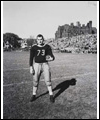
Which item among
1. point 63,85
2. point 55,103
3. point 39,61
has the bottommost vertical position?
point 55,103

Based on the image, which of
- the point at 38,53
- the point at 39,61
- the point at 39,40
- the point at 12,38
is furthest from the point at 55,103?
the point at 12,38

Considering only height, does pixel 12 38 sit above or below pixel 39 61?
above

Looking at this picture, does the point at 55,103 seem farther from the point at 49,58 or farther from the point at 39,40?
the point at 39,40

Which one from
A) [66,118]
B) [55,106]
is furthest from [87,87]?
[66,118]

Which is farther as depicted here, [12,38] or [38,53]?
[12,38]

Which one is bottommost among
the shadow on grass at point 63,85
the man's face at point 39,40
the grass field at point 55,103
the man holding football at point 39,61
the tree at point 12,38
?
the grass field at point 55,103

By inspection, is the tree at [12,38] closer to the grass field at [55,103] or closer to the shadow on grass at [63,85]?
the shadow on grass at [63,85]

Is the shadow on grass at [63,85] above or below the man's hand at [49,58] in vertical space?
below

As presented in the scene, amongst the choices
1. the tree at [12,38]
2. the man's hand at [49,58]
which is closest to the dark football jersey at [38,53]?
the man's hand at [49,58]

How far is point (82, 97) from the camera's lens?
6.38 m

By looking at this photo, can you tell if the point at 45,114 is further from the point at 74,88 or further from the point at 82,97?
the point at 74,88

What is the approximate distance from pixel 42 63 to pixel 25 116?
1722 mm

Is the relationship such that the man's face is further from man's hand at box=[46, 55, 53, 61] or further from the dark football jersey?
man's hand at box=[46, 55, 53, 61]

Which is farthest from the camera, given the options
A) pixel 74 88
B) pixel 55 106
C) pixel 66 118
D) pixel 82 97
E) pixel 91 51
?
pixel 91 51
